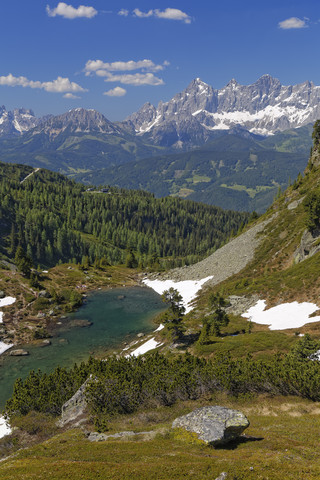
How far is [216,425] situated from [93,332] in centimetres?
7200

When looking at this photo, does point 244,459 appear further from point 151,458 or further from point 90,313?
point 90,313

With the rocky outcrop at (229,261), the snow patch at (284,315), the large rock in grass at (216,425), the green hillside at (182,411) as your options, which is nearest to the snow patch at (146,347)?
the green hillside at (182,411)

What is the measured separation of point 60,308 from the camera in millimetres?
106750

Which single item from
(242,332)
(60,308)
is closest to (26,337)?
(60,308)

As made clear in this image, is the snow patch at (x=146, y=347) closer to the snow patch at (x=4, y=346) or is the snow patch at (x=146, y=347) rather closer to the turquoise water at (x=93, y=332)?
the turquoise water at (x=93, y=332)

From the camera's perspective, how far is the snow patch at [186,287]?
10525 cm

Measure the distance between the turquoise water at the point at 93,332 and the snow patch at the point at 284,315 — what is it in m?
34.4

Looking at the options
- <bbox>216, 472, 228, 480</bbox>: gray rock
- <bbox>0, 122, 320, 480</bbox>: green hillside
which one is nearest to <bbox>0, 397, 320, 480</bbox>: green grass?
<bbox>0, 122, 320, 480</bbox>: green hillside

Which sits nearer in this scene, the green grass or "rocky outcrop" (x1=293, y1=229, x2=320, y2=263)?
the green grass

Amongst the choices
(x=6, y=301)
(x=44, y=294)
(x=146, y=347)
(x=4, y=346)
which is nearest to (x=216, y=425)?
(x=146, y=347)

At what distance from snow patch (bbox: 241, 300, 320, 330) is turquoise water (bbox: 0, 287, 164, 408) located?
34441 millimetres

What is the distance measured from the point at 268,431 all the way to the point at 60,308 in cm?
9512

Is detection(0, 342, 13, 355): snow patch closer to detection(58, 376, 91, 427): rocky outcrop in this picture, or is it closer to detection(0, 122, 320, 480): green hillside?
detection(0, 122, 320, 480): green hillside

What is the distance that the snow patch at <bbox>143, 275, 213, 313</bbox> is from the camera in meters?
105
